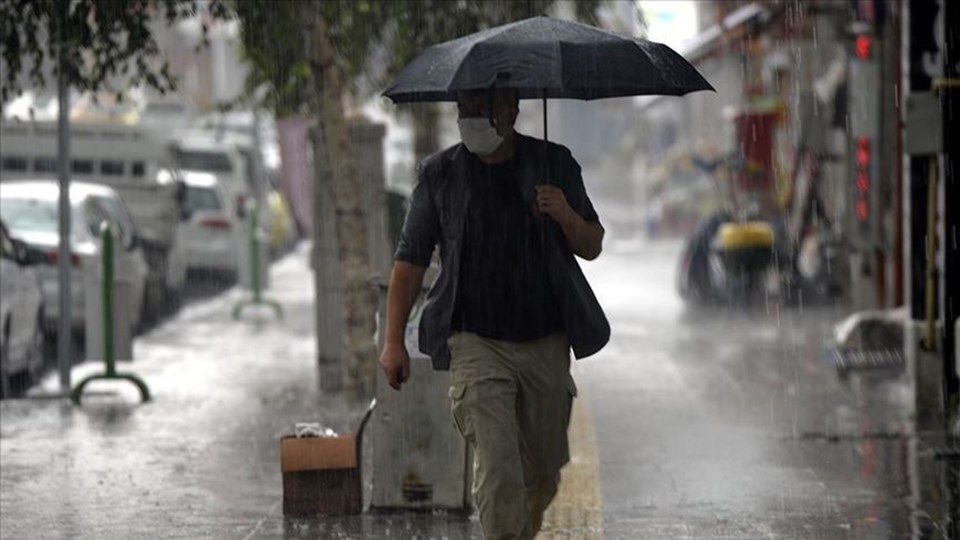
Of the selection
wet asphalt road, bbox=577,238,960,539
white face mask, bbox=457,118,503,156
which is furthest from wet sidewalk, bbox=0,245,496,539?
white face mask, bbox=457,118,503,156

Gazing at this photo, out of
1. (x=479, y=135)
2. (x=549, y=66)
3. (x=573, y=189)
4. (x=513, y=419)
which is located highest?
(x=549, y=66)

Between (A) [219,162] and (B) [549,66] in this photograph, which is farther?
(A) [219,162]

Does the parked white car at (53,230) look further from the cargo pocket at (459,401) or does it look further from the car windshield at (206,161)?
the car windshield at (206,161)

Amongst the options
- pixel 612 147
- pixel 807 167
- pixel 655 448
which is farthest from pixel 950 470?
pixel 612 147

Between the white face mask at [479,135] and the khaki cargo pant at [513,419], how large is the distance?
2.01 ft

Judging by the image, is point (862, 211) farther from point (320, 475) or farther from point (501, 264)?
point (501, 264)

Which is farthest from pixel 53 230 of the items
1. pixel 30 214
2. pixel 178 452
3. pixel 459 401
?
pixel 459 401

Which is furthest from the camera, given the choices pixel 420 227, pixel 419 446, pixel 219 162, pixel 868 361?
pixel 219 162

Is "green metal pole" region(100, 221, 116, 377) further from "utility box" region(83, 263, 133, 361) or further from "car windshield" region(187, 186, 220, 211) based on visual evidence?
"car windshield" region(187, 186, 220, 211)

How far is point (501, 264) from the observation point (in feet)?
25.6

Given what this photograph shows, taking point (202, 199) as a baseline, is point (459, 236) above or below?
above

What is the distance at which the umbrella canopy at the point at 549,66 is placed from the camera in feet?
25.6

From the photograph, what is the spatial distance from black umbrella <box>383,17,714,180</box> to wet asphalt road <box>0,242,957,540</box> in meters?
2.29

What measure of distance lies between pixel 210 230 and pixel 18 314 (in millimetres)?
14370
